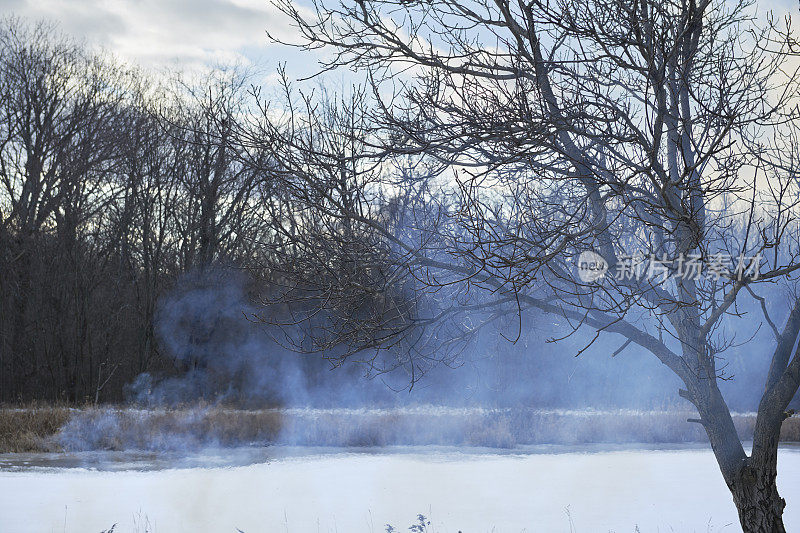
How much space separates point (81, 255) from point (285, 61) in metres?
19.8

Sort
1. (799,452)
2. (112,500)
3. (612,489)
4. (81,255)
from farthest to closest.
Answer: (81,255)
(799,452)
(612,489)
(112,500)

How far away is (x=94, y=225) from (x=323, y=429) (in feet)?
43.1

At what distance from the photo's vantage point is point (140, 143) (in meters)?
25.3

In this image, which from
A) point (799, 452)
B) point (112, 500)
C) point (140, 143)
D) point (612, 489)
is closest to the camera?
point (112, 500)

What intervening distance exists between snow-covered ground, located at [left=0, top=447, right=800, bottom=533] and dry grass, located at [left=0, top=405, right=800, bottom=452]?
3.65 ft

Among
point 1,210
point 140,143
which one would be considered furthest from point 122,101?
point 1,210

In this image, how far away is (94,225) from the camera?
25.3 metres

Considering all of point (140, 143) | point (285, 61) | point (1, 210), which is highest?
point (140, 143)

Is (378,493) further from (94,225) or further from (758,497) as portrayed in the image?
(94,225)

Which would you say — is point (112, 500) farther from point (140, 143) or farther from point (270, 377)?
point (140, 143)

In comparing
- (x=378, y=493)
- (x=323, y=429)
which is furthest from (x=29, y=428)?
(x=378, y=493)

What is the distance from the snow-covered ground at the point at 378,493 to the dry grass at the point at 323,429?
1.11m

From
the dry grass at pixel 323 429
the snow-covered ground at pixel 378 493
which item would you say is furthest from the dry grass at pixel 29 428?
the snow-covered ground at pixel 378 493

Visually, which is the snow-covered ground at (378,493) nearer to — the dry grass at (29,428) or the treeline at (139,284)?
the dry grass at (29,428)
